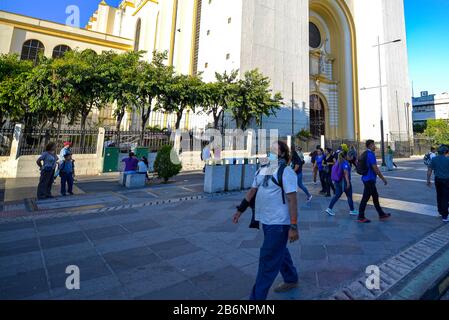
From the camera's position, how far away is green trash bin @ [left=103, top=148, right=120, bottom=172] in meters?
14.2

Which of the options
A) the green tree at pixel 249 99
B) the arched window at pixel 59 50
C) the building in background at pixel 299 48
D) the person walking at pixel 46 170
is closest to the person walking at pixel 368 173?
the person walking at pixel 46 170

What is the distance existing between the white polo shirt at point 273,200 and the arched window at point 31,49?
120 ft

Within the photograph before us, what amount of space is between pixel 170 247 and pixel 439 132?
199ft

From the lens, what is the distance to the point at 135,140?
53.3 ft

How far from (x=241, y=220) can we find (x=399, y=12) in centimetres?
4779

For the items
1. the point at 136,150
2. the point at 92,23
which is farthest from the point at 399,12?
the point at 92,23

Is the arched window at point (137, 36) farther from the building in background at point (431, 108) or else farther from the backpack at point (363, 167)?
the building in background at point (431, 108)

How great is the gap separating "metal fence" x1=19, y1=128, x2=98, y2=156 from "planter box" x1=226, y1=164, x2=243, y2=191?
948cm

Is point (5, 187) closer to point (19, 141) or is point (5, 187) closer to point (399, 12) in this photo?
point (19, 141)

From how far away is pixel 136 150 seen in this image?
1494 cm

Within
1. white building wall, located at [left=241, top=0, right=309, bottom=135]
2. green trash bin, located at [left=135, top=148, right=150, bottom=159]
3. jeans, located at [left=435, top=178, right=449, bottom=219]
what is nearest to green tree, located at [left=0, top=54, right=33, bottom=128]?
green trash bin, located at [left=135, top=148, right=150, bottom=159]

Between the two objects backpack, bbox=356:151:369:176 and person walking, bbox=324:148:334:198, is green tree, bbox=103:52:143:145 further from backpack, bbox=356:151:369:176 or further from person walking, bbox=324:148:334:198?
backpack, bbox=356:151:369:176

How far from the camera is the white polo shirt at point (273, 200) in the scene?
2422mm

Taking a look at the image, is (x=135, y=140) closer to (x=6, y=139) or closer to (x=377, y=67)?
(x=6, y=139)
